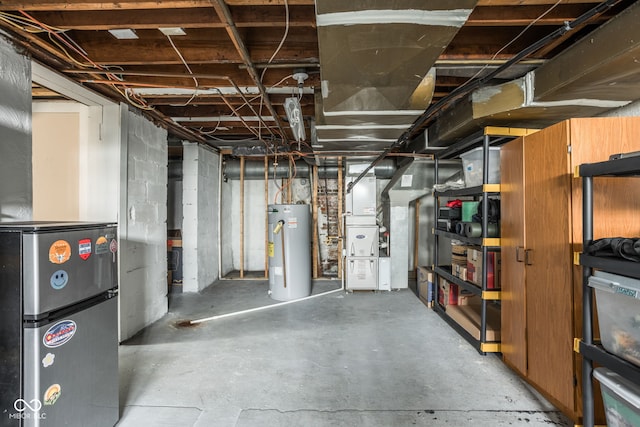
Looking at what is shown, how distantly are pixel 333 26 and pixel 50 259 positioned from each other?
1.51 m

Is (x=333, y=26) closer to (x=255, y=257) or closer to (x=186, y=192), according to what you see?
(x=186, y=192)

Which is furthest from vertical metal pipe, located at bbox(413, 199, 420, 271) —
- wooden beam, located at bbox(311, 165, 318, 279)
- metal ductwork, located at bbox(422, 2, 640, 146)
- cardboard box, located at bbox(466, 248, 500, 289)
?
metal ductwork, located at bbox(422, 2, 640, 146)

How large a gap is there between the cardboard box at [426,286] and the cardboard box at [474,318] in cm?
45

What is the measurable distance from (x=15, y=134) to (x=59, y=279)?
3.36 feet

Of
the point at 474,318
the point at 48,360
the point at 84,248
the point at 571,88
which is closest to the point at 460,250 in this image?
the point at 474,318

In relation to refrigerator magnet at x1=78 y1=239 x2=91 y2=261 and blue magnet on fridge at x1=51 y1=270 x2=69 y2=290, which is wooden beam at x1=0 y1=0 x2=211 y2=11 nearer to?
refrigerator magnet at x1=78 y1=239 x2=91 y2=261

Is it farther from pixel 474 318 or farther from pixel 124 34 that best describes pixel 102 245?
pixel 474 318

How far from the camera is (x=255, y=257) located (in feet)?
18.3

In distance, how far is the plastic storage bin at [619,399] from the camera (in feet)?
3.78

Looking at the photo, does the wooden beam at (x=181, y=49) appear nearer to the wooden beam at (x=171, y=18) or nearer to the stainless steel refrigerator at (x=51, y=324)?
the wooden beam at (x=171, y=18)

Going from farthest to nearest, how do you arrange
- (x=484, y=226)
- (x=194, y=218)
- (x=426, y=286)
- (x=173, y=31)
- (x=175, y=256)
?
(x=175, y=256)
(x=194, y=218)
(x=426, y=286)
(x=484, y=226)
(x=173, y=31)

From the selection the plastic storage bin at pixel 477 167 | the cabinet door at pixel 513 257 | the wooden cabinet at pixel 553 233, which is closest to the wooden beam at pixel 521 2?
the wooden cabinet at pixel 553 233

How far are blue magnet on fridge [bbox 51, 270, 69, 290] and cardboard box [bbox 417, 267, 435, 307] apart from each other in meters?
3.46

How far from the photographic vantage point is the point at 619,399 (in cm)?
122
